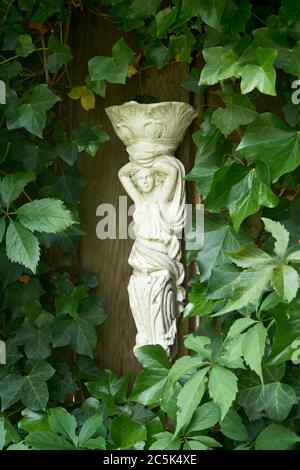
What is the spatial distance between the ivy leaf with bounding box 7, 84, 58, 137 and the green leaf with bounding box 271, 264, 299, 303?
79 centimetres

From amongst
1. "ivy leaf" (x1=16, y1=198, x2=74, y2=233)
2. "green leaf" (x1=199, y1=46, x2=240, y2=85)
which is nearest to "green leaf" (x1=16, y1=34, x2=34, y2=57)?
"ivy leaf" (x1=16, y1=198, x2=74, y2=233)

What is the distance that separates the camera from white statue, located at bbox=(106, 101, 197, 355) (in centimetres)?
203

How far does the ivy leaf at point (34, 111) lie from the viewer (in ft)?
6.49

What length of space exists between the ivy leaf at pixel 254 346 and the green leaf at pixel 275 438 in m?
0.30

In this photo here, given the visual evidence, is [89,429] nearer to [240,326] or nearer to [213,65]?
[240,326]

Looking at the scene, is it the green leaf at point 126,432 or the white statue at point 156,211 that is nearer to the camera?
the green leaf at point 126,432

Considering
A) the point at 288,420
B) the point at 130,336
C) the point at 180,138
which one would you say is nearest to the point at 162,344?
the point at 130,336

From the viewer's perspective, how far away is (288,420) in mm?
1805

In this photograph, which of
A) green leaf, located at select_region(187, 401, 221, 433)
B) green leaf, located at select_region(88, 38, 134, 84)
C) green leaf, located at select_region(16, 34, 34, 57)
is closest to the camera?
green leaf, located at select_region(187, 401, 221, 433)

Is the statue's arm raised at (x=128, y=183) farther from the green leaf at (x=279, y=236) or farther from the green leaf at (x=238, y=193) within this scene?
the green leaf at (x=279, y=236)

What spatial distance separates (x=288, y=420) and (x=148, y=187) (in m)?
0.66

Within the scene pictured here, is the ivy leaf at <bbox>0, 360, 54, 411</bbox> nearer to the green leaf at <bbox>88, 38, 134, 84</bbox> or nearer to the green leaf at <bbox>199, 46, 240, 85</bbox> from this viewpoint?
the green leaf at <bbox>88, 38, 134, 84</bbox>

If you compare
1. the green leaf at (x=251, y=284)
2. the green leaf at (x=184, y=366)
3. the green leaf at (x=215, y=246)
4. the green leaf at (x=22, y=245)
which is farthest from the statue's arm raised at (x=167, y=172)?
the green leaf at (x=251, y=284)

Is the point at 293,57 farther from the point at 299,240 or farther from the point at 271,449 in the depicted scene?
the point at 271,449
